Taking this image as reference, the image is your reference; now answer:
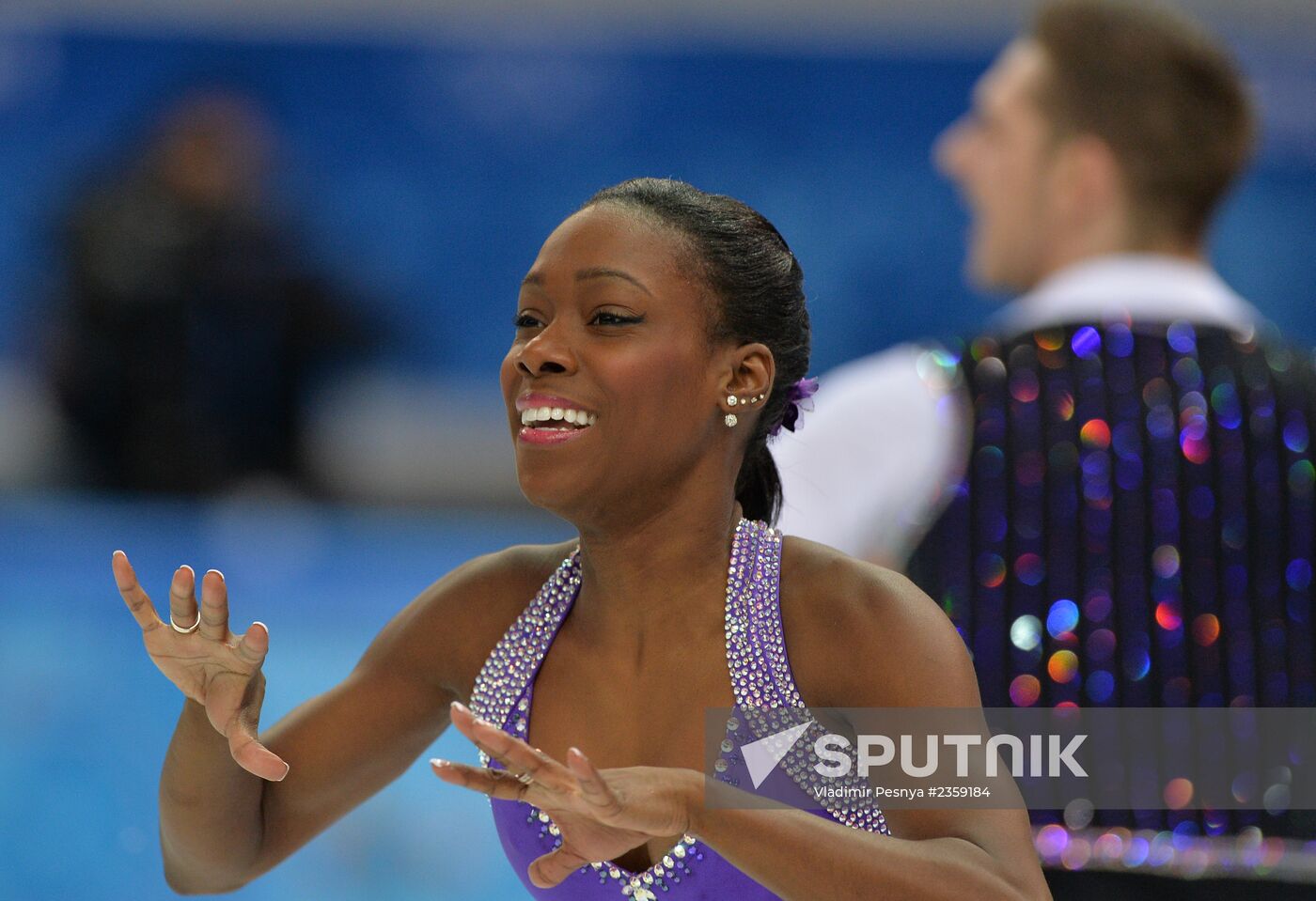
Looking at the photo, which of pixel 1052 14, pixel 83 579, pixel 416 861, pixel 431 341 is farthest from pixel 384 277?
pixel 1052 14

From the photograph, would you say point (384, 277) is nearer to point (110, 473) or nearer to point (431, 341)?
point (431, 341)

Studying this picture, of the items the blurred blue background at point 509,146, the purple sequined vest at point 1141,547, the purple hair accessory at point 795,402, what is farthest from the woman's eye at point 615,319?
the blurred blue background at point 509,146

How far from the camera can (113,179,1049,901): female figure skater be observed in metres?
1.38

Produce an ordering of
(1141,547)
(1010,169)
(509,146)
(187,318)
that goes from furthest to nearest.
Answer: (509,146) → (187,318) → (1010,169) → (1141,547)

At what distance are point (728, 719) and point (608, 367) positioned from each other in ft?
1.12

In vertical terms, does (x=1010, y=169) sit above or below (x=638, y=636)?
Answer: above

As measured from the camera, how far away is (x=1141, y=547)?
1812 mm

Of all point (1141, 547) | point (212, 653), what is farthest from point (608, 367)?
point (1141, 547)

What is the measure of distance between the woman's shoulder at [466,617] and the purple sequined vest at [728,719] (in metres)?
0.03

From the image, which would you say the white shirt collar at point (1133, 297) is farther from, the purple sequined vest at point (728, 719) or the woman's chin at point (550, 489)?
the woman's chin at point (550, 489)

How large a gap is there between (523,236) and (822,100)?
170 centimetres

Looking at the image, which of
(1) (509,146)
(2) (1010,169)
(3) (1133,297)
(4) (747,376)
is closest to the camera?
(4) (747,376)

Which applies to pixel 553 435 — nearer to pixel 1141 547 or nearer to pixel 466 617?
pixel 466 617

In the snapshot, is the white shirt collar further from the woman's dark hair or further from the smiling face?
the smiling face
